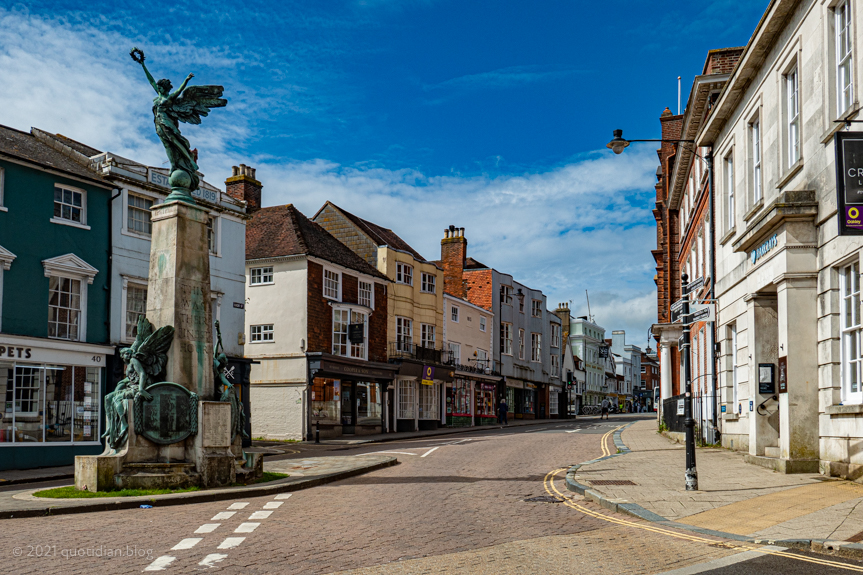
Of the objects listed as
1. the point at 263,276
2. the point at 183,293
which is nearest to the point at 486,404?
the point at 263,276

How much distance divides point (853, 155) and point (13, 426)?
67.6 ft

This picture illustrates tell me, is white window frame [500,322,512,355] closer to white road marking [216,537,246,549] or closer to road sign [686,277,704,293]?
road sign [686,277,704,293]

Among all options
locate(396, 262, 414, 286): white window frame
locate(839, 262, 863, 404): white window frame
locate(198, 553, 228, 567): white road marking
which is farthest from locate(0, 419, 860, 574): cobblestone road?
locate(396, 262, 414, 286): white window frame

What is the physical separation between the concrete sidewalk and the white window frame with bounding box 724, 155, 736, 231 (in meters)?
6.27

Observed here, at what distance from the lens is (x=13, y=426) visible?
20.8 m

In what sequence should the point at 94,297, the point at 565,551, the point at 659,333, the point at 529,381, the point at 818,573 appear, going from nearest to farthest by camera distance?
the point at 818,573, the point at 565,551, the point at 94,297, the point at 659,333, the point at 529,381

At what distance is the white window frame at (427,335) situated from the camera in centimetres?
4325

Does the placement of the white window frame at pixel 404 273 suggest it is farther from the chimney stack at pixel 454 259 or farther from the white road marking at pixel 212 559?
the white road marking at pixel 212 559

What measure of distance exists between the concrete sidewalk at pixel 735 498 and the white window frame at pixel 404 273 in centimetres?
2551

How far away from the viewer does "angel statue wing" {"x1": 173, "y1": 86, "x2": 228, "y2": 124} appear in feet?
48.4

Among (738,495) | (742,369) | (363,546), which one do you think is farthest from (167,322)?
(742,369)

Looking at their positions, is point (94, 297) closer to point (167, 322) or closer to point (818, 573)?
point (167, 322)

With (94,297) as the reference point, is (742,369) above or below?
below

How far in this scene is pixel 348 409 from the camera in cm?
3575
